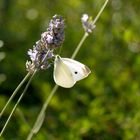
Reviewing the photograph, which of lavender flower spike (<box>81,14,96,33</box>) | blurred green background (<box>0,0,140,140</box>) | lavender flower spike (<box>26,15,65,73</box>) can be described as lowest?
lavender flower spike (<box>26,15,65,73</box>)

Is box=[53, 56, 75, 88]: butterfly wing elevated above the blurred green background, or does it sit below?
below

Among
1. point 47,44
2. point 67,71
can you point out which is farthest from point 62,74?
point 47,44

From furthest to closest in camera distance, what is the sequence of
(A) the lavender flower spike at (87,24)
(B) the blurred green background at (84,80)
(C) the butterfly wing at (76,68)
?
(B) the blurred green background at (84,80), (A) the lavender flower spike at (87,24), (C) the butterfly wing at (76,68)

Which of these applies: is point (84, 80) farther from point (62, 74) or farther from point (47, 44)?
point (47, 44)

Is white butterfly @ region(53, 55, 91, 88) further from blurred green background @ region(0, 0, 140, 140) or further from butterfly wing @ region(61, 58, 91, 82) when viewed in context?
blurred green background @ region(0, 0, 140, 140)

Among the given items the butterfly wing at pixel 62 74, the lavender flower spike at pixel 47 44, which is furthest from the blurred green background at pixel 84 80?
the lavender flower spike at pixel 47 44

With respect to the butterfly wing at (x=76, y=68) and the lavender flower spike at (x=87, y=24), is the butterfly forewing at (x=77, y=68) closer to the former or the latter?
the butterfly wing at (x=76, y=68)

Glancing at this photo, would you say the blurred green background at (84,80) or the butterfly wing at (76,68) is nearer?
the butterfly wing at (76,68)

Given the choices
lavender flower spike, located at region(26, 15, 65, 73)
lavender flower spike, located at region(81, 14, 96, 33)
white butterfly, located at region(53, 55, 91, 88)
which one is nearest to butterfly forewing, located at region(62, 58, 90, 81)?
white butterfly, located at region(53, 55, 91, 88)
